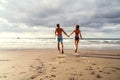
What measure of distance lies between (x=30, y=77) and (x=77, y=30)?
7.68 metres

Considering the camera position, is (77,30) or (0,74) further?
(77,30)

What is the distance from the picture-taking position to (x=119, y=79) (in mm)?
5301

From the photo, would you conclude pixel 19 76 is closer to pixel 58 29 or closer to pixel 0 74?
pixel 0 74

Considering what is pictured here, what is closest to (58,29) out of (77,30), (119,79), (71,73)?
(77,30)

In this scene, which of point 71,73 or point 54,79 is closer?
point 54,79

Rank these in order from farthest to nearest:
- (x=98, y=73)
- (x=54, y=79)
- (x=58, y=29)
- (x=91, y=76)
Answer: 1. (x=58, y=29)
2. (x=98, y=73)
3. (x=91, y=76)
4. (x=54, y=79)

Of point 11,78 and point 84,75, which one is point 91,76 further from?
point 11,78

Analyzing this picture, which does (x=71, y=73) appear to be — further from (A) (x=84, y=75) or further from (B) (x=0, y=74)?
(B) (x=0, y=74)

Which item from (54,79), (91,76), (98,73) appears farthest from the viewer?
(98,73)

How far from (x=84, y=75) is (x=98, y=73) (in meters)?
0.58

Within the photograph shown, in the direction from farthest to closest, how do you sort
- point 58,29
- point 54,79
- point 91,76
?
point 58,29
point 91,76
point 54,79

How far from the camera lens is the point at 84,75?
5.74m

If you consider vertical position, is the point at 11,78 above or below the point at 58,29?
below

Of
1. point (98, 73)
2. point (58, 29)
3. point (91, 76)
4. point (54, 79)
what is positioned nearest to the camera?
point (54, 79)
